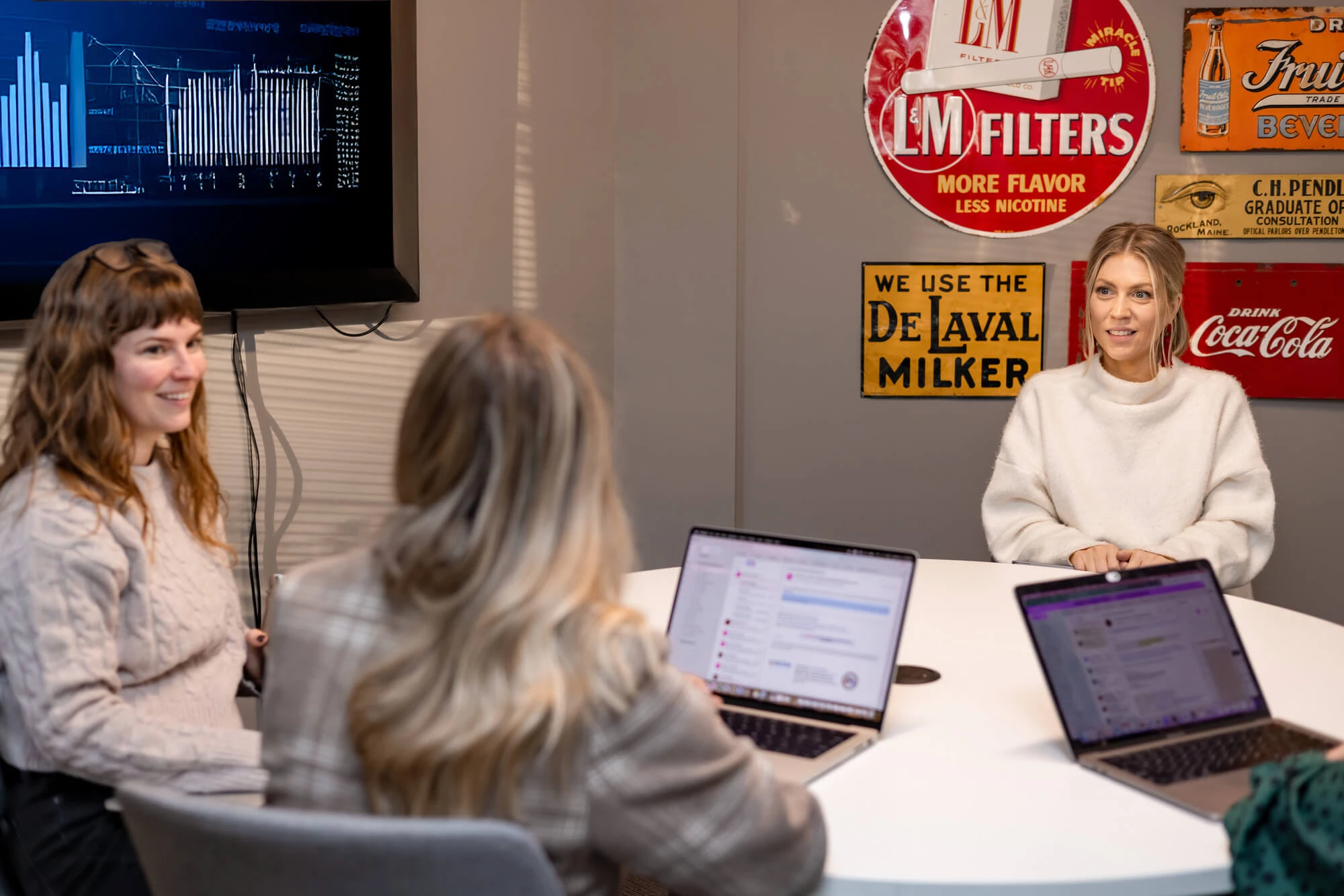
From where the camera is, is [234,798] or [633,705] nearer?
Result: [633,705]

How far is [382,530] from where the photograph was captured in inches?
48.1

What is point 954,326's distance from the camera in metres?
4.03

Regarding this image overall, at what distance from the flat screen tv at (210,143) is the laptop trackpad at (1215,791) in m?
2.03

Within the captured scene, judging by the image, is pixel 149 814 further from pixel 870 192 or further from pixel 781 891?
pixel 870 192

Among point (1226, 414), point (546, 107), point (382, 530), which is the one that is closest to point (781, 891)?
point (382, 530)

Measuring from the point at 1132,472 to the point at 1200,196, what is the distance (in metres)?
1.25

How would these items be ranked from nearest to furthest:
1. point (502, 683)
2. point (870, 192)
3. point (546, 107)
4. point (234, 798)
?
point (502, 683) < point (234, 798) < point (546, 107) < point (870, 192)

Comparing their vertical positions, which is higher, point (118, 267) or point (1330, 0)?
point (1330, 0)

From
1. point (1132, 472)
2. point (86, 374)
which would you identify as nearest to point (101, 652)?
point (86, 374)

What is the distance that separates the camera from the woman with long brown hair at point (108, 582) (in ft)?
5.31

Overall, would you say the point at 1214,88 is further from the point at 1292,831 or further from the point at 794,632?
the point at 1292,831

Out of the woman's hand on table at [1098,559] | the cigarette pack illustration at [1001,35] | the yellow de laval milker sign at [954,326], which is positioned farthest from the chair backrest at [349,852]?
the cigarette pack illustration at [1001,35]

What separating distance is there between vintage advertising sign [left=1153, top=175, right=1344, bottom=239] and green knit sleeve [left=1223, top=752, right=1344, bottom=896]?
9.56 feet

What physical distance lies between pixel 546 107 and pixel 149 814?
2926 millimetres
